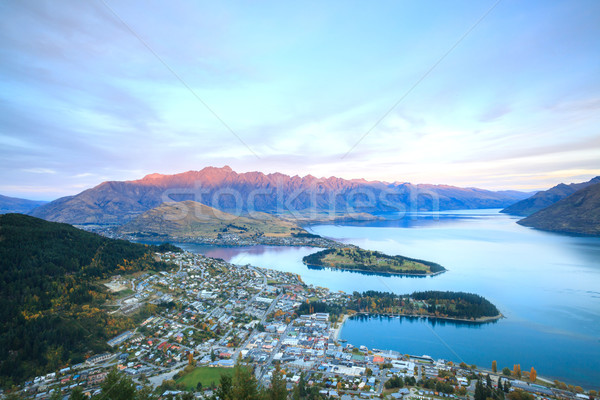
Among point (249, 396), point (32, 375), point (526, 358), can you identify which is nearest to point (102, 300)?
point (32, 375)

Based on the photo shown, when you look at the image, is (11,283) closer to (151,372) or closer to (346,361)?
(151,372)

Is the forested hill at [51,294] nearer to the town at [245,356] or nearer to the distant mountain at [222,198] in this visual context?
the town at [245,356]

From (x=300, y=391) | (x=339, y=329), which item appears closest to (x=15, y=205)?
(x=339, y=329)

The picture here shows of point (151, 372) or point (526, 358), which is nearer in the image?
point (151, 372)

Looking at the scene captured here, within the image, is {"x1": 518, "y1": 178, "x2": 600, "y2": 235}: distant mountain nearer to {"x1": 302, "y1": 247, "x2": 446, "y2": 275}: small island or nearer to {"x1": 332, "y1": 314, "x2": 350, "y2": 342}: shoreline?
{"x1": 302, "y1": 247, "x2": 446, "y2": 275}: small island

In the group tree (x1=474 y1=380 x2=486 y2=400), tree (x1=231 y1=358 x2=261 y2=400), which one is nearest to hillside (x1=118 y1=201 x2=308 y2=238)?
tree (x1=474 y1=380 x2=486 y2=400)
